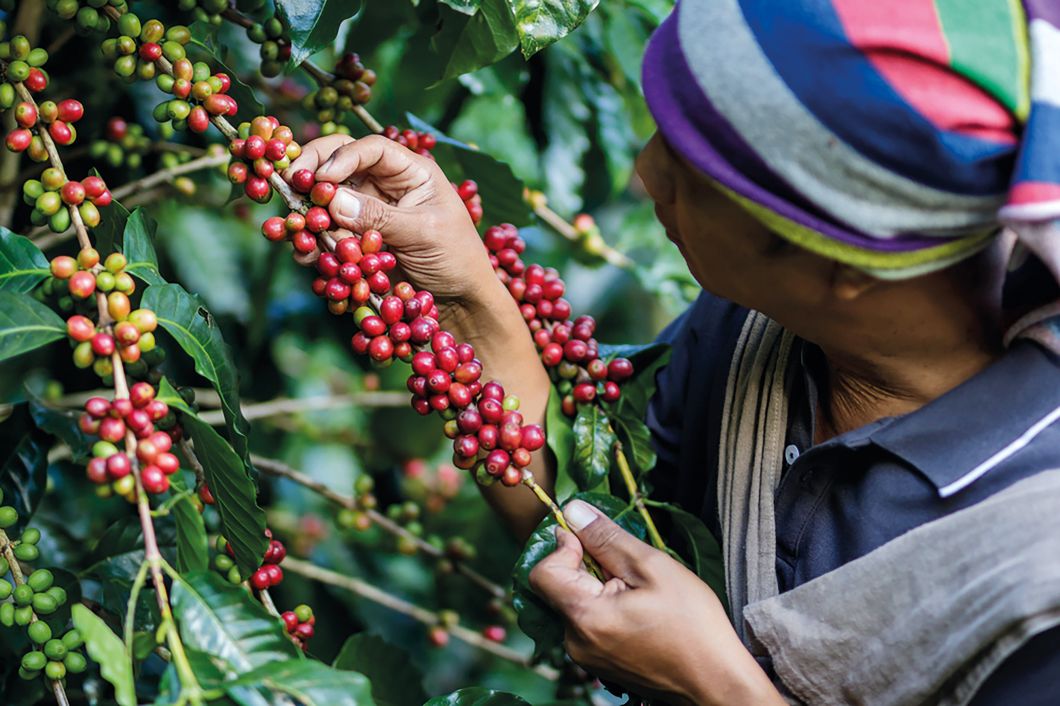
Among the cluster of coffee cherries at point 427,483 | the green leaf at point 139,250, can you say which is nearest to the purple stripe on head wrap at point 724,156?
the green leaf at point 139,250

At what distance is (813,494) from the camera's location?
1.27 m

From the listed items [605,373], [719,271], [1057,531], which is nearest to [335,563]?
[605,373]

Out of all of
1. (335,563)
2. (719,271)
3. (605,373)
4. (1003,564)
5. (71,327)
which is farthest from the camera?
(335,563)

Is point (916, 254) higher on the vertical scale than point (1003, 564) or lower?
higher

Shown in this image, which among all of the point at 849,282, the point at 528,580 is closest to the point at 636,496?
the point at 528,580

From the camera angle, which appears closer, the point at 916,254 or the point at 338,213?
the point at 916,254

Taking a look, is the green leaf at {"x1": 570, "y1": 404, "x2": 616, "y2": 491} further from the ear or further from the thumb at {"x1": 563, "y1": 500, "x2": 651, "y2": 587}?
the ear

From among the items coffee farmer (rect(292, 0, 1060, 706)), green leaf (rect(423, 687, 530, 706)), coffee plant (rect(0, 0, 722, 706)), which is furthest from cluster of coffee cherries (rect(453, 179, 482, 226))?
green leaf (rect(423, 687, 530, 706))

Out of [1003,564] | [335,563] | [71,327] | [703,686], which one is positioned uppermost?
[1003,564]

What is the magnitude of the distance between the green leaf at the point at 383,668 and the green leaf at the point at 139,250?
69cm

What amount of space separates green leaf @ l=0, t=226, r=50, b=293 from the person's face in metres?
0.67

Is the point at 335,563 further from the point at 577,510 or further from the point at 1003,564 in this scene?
the point at 1003,564

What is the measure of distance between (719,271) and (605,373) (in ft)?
1.12

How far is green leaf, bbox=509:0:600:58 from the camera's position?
3.99 ft
